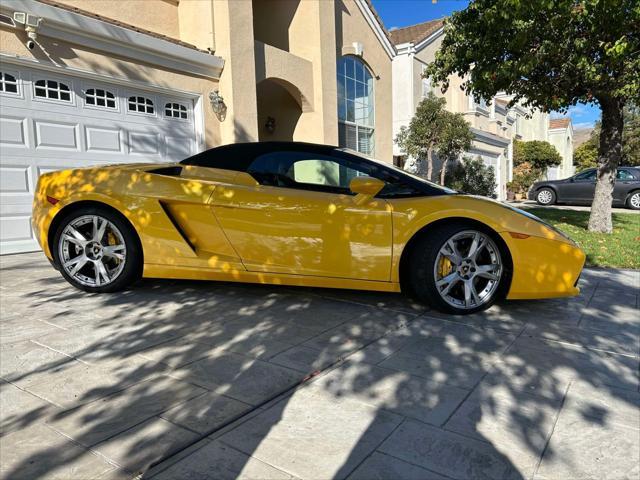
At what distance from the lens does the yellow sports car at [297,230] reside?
3578 millimetres

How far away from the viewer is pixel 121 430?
6.73ft

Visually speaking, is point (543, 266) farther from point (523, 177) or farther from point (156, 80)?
point (523, 177)

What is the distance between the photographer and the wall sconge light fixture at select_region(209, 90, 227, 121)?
909 centimetres

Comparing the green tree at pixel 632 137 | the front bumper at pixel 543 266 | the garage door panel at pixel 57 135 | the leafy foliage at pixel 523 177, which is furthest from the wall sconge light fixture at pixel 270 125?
the green tree at pixel 632 137

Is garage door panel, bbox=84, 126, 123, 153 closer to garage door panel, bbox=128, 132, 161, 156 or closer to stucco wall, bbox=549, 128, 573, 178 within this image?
garage door panel, bbox=128, 132, 161, 156

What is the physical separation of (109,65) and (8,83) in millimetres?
1545

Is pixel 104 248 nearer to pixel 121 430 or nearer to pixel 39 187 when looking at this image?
pixel 39 187

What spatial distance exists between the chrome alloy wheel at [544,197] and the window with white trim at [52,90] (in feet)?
52.7

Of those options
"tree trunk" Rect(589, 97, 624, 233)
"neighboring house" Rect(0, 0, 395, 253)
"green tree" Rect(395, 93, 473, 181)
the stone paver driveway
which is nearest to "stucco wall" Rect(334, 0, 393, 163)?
"neighboring house" Rect(0, 0, 395, 253)

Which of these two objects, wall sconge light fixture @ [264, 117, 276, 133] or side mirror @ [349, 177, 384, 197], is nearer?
side mirror @ [349, 177, 384, 197]

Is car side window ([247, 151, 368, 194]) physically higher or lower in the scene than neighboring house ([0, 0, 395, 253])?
lower

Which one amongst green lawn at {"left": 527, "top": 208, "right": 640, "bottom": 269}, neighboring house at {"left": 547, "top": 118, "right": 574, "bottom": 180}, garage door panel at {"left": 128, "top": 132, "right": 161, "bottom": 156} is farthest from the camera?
neighboring house at {"left": 547, "top": 118, "right": 574, "bottom": 180}

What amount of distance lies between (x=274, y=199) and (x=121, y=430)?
210 centimetres

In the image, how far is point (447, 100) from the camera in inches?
858
